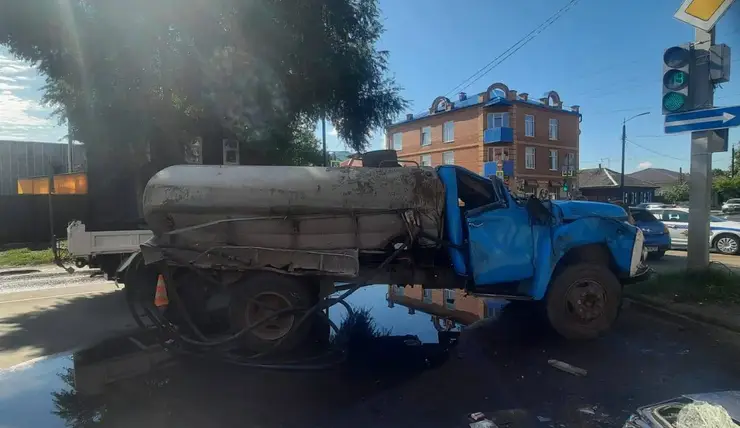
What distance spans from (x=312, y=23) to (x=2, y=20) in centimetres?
654

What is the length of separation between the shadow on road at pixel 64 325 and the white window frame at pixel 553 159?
4533 centimetres

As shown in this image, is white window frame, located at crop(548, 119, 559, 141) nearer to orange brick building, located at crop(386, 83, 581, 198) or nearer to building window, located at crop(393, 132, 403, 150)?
orange brick building, located at crop(386, 83, 581, 198)

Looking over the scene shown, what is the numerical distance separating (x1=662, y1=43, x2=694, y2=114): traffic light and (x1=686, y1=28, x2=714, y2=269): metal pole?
120 mm

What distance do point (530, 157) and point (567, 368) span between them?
43.2 m

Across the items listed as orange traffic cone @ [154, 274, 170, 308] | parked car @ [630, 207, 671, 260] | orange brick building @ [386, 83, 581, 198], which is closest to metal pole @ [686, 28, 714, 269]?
parked car @ [630, 207, 671, 260]

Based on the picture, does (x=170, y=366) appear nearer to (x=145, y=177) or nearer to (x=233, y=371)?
(x=233, y=371)

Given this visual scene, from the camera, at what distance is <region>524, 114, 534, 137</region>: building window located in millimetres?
44219

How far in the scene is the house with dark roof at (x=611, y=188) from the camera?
54.1 m

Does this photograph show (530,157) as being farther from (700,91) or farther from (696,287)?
(696,287)

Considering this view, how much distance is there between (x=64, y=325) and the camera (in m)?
6.86

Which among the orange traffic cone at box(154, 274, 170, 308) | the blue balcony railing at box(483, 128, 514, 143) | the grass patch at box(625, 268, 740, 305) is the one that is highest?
the blue balcony railing at box(483, 128, 514, 143)

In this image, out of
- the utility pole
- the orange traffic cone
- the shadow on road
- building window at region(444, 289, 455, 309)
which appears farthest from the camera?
building window at region(444, 289, 455, 309)

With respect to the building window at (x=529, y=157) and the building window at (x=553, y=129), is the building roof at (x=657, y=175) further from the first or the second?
the building window at (x=529, y=157)

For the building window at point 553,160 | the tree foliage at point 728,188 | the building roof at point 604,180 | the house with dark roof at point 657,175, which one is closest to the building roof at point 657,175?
the house with dark roof at point 657,175
